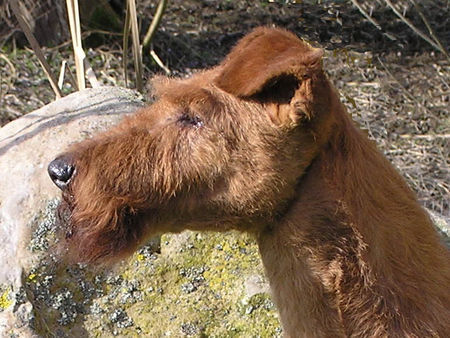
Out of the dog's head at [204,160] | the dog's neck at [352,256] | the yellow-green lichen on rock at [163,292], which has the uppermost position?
the dog's head at [204,160]

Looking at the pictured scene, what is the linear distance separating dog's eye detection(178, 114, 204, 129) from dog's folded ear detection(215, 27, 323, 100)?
0.49 ft

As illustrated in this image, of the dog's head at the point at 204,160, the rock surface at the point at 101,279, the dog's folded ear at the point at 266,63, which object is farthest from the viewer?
the rock surface at the point at 101,279

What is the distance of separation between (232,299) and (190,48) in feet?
17.0

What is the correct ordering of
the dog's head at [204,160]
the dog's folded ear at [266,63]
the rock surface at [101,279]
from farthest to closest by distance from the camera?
the rock surface at [101,279] < the dog's head at [204,160] < the dog's folded ear at [266,63]

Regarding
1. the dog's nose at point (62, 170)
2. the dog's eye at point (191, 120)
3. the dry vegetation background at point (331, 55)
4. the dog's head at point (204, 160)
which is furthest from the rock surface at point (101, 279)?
the dry vegetation background at point (331, 55)

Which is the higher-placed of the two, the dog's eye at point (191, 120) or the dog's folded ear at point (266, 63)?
the dog's folded ear at point (266, 63)

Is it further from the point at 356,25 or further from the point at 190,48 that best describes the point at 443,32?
the point at 190,48

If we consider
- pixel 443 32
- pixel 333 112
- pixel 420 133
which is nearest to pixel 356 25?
pixel 443 32

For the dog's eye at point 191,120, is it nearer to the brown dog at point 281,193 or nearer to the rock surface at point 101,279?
the brown dog at point 281,193

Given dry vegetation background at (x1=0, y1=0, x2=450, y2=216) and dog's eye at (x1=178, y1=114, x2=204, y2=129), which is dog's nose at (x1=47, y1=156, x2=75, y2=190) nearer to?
dog's eye at (x1=178, y1=114, x2=204, y2=129)

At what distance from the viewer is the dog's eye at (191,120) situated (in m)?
2.99

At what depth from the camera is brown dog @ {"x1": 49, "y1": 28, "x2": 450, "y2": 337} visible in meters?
2.91

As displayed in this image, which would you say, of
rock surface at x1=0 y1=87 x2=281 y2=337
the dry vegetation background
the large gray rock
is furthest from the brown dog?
the dry vegetation background

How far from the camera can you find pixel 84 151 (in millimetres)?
2922
